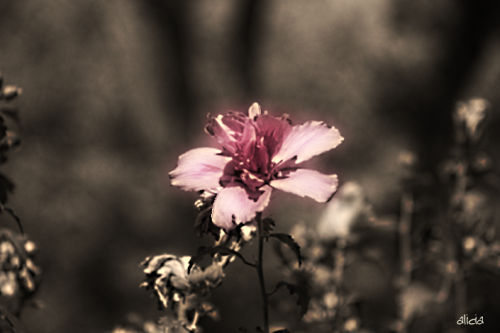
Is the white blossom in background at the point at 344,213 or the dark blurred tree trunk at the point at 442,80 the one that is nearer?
the white blossom in background at the point at 344,213

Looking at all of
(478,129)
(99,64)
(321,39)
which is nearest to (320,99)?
(321,39)

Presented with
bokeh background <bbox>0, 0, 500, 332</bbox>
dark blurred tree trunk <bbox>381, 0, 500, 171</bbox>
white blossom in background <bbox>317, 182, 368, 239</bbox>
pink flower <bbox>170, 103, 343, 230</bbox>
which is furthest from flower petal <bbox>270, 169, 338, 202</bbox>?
dark blurred tree trunk <bbox>381, 0, 500, 171</bbox>

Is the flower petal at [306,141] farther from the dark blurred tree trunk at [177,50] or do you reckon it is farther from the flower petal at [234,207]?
the dark blurred tree trunk at [177,50]

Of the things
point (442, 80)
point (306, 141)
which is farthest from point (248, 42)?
point (306, 141)

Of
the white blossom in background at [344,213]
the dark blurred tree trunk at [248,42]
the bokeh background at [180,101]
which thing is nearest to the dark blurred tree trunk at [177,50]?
the bokeh background at [180,101]

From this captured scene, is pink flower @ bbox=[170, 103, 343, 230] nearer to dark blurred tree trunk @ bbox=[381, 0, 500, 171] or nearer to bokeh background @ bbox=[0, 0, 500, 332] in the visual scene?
bokeh background @ bbox=[0, 0, 500, 332]

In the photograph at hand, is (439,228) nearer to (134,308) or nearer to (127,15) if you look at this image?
(134,308)
